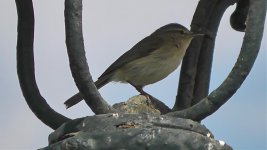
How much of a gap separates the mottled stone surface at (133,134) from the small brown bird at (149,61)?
5.66 meters

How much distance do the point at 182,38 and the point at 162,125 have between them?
6489 millimetres

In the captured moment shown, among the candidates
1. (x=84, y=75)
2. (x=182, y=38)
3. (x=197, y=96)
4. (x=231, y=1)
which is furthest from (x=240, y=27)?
(x=182, y=38)

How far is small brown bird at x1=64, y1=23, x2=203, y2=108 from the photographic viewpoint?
827 cm

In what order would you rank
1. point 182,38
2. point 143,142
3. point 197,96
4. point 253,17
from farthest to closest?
point 182,38 < point 197,96 < point 253,17 < point 143,142

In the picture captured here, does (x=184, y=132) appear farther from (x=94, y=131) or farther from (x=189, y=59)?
(x=189, y=59)

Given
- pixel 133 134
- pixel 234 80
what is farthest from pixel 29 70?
pixel 234 80

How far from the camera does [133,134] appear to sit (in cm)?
216

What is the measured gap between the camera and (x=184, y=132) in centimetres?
223

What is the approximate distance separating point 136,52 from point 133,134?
6.58 m

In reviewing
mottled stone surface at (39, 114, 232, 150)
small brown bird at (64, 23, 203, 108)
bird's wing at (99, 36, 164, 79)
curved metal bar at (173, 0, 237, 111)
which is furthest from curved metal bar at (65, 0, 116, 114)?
bird's wing at (99, 36, 164, 79)

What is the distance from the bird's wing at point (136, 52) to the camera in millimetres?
8602

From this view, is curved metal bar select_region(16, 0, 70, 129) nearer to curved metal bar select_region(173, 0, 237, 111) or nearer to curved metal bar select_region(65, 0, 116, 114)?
curved metal bar select_region(65, 0, 116, 114)

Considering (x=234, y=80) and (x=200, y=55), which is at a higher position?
(x=200, y=55)

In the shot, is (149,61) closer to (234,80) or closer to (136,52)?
(136,52)
